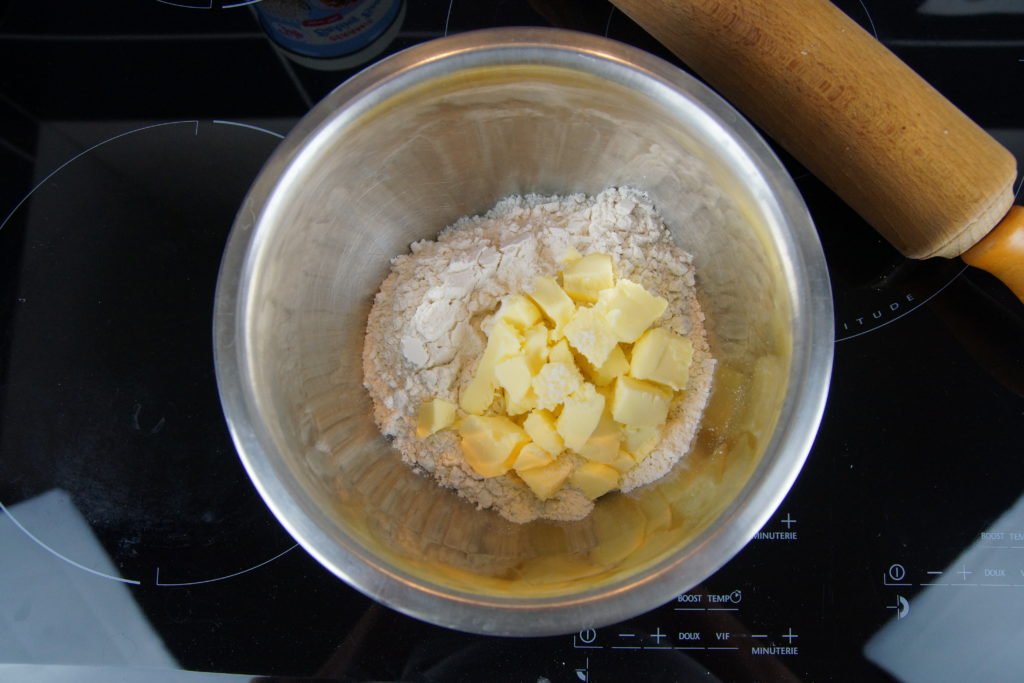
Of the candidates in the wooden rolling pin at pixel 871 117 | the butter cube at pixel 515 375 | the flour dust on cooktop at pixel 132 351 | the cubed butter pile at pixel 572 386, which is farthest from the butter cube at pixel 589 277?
the flour dust on cooktop at pixel 132 351

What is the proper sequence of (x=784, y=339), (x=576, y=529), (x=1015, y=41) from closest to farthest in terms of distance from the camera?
(x=784, y=339), (x=576, y=529), (x=1015, y=41)

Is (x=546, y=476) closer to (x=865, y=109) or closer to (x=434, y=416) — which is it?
(x=434, y=416)

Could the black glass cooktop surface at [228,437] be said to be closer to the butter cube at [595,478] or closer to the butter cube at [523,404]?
the butter cube at [595,478]

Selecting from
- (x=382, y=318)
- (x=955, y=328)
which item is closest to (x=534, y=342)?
(x=382, y=318)

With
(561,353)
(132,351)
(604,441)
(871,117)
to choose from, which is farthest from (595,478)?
(132,351)

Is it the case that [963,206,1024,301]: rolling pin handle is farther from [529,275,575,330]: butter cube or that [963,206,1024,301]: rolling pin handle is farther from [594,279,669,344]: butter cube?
[529,275,575,330]: butter cube

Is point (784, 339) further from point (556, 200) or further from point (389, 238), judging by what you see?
point (389, 238)

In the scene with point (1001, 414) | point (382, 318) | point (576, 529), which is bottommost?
point (576, 529)
